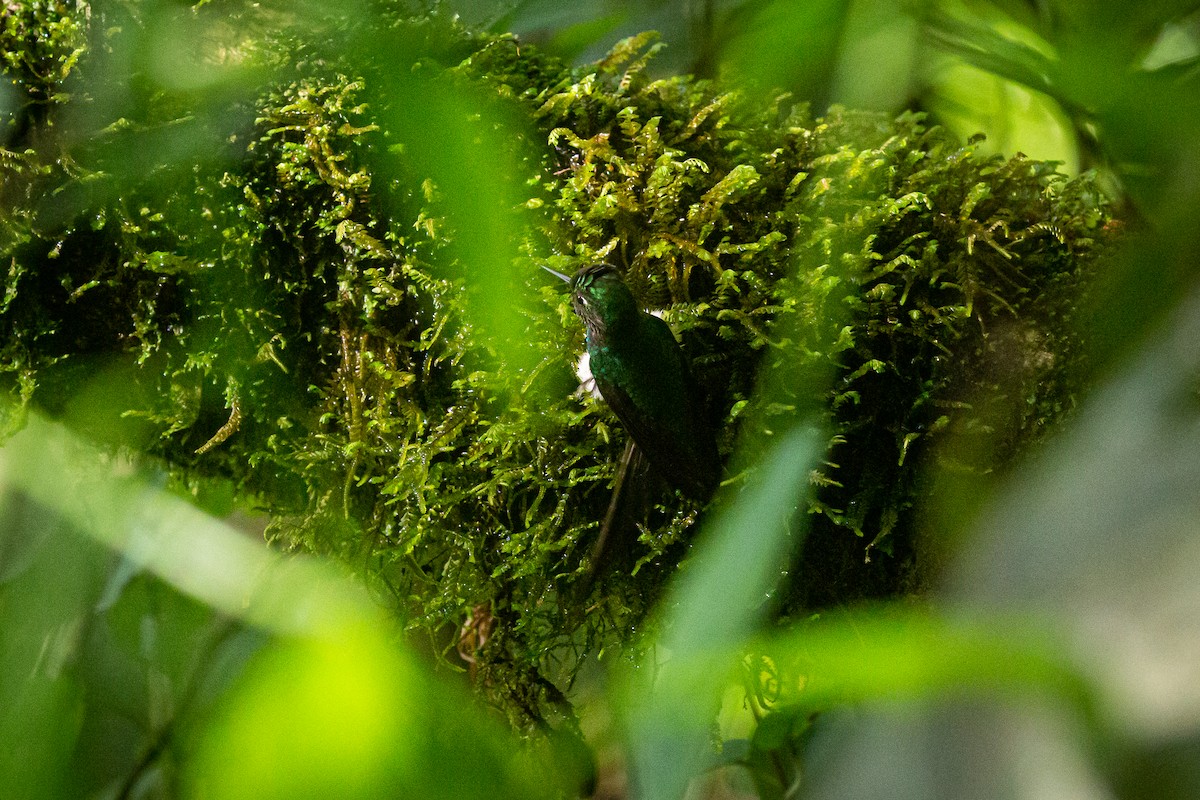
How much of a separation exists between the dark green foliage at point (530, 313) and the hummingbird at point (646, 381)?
47 mm

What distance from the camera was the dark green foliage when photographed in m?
0.83

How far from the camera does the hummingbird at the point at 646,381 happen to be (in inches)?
30.8

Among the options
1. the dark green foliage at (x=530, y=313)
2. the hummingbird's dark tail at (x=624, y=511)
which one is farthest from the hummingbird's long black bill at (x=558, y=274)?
the hummingbird's dark tail at (x=624, y=511)

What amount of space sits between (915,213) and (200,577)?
1.34 m

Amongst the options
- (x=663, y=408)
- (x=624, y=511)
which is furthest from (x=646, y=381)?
(x=624, y=511)

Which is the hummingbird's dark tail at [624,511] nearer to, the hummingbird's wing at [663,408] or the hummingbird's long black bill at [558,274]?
the hummingbird's wing at [663,408]

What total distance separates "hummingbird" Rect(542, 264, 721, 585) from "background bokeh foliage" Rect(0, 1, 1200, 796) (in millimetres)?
51

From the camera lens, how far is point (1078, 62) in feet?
3.39

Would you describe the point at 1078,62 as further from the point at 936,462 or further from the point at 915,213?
the point at 936,462

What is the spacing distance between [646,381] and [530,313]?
0.19 metres

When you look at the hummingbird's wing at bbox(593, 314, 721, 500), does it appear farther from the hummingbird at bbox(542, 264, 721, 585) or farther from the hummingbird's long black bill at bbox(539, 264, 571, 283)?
the hummingbird's long black bill at bbox(539, 264, 571, 283)

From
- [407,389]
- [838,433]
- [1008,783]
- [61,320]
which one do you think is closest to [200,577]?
[61,320]

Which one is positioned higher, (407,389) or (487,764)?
(487,764)

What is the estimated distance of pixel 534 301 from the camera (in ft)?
2.96
